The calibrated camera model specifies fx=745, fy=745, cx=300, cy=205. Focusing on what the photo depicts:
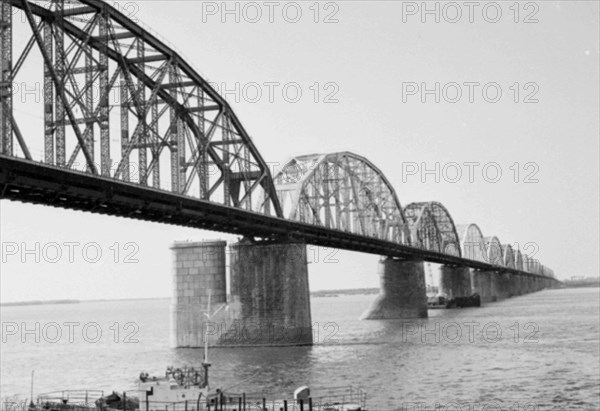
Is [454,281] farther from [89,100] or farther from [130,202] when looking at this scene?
[89,100]

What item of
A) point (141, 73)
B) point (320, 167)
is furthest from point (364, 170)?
point (141, 73)

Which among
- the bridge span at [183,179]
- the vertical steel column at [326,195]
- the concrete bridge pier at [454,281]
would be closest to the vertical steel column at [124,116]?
the bridge span at [183,179]

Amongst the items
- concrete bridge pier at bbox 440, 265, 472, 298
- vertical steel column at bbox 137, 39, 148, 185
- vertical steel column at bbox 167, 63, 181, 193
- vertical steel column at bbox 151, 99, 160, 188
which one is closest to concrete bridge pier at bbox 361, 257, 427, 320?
concrete bridge pier at bbox 440, 265, 472, 298

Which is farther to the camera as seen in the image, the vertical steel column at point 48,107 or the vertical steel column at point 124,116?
the vertical steel column at point 124,116

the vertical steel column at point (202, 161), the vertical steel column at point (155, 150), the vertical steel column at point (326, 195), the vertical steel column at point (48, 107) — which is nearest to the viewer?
the vertical steel column at point (48, 107)

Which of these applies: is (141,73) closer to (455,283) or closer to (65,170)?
(65,170)

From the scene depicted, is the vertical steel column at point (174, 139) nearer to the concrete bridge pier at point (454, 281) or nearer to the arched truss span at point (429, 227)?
the arched truss span at point (429, 227)

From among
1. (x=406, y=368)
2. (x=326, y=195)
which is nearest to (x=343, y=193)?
(x=326, y=195)
